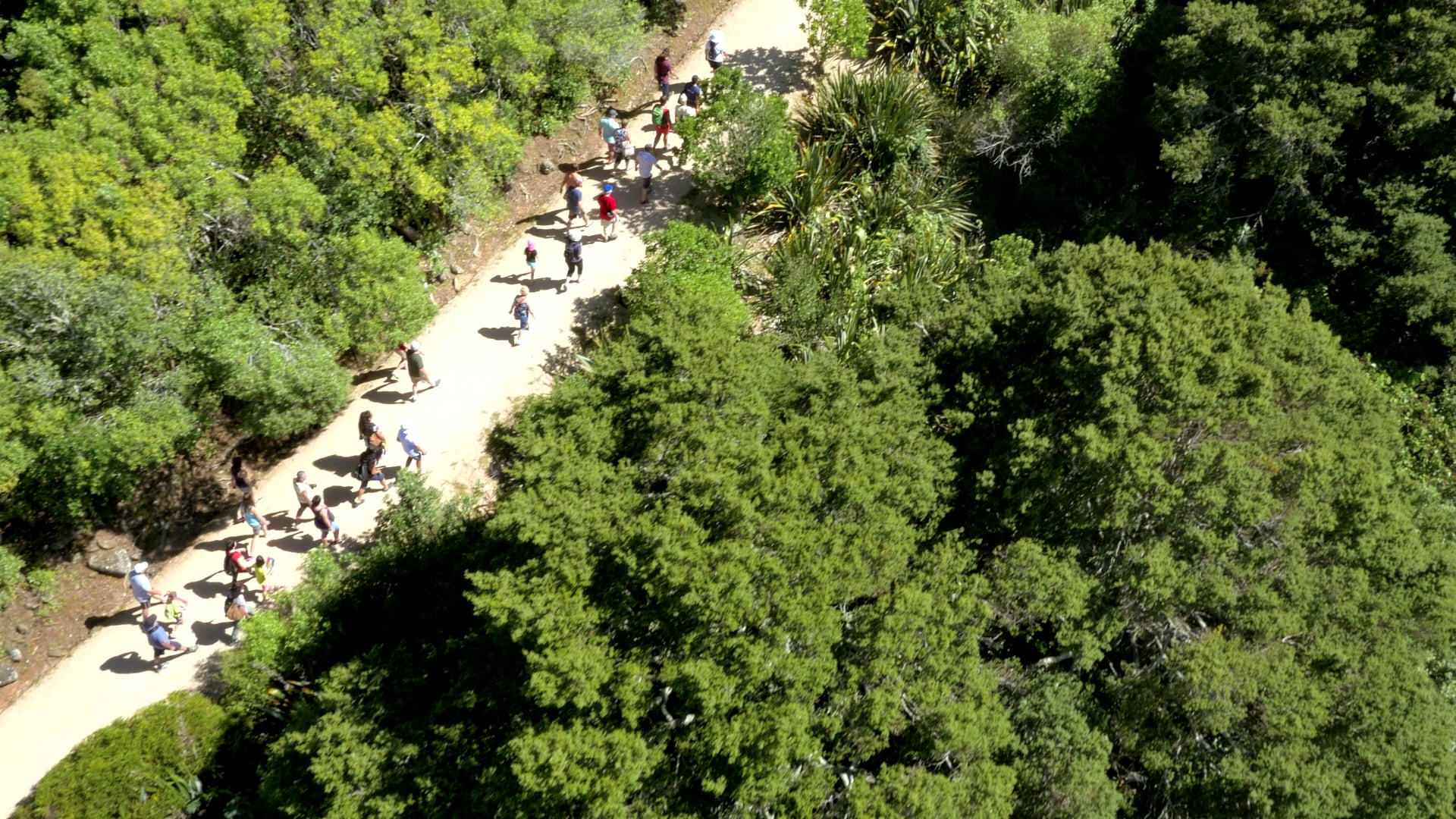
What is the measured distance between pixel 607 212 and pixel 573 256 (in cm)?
166

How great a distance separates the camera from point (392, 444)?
69.0ft

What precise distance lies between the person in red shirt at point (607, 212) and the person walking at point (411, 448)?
22.2 ft

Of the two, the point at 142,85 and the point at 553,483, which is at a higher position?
the point at 142,85

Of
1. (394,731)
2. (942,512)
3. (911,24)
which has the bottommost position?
(394,731)

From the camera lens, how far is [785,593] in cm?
1443

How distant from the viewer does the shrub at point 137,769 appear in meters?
17.2

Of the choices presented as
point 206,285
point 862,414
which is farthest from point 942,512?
point 206,285

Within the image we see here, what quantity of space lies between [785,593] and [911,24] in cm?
1846

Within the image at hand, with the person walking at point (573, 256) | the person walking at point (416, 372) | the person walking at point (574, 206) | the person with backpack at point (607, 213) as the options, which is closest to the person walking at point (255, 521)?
the person walking at point (416, 372)

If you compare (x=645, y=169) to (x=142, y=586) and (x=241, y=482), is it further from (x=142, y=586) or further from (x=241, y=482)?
(x=142, y=586)

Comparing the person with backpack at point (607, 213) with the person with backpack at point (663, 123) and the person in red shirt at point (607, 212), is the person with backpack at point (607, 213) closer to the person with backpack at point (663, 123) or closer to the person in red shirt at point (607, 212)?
the person in red shirt at point (607, 212)

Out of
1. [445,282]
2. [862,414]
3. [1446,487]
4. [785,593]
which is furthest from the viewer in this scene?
[445,282]

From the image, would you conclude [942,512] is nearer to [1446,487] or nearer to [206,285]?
[1446,487]

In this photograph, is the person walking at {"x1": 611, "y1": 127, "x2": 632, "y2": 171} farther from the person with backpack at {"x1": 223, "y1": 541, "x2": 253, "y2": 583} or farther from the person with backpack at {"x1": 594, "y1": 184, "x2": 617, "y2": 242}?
the person with backpack at {"x1": 223, "y1": 541, "x2": 253, "y2": 583}
